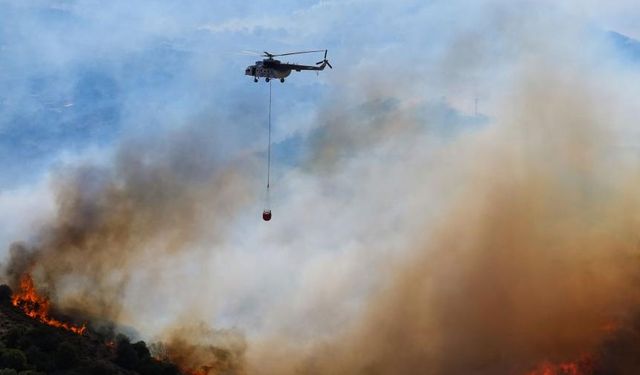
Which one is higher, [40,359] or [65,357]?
[65,357]

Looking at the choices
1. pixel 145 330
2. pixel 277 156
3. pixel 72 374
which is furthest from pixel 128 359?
pixel 277 156

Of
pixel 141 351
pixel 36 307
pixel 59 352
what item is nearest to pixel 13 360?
pixel 59 352

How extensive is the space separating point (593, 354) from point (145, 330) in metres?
56.0

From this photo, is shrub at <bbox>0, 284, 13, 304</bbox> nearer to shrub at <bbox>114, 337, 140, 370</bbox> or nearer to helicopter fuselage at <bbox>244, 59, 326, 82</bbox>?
shrub at <bbox>114, 337, 140, 370</bbox>

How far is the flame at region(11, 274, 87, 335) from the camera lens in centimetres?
6900

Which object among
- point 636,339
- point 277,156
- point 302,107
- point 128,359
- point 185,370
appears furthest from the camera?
point 302,107

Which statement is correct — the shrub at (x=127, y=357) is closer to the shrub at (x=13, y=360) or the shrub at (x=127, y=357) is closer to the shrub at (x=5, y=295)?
the shrub at (x=13, y=360)

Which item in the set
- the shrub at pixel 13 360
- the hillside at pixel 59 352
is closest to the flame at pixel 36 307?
the hillside at pixel 59 352

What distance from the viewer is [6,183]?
18962 centimetres

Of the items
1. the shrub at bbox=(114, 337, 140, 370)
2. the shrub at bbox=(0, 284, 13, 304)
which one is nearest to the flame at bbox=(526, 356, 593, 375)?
the shrub at bbox=(114, 337, 140, 370)

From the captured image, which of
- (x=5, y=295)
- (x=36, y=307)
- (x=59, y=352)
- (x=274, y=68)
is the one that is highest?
(x=274, y=68)

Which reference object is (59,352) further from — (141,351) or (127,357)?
(141,351)

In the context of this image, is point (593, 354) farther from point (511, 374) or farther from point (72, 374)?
point (72, 374)

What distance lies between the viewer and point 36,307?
72500 millimetres
